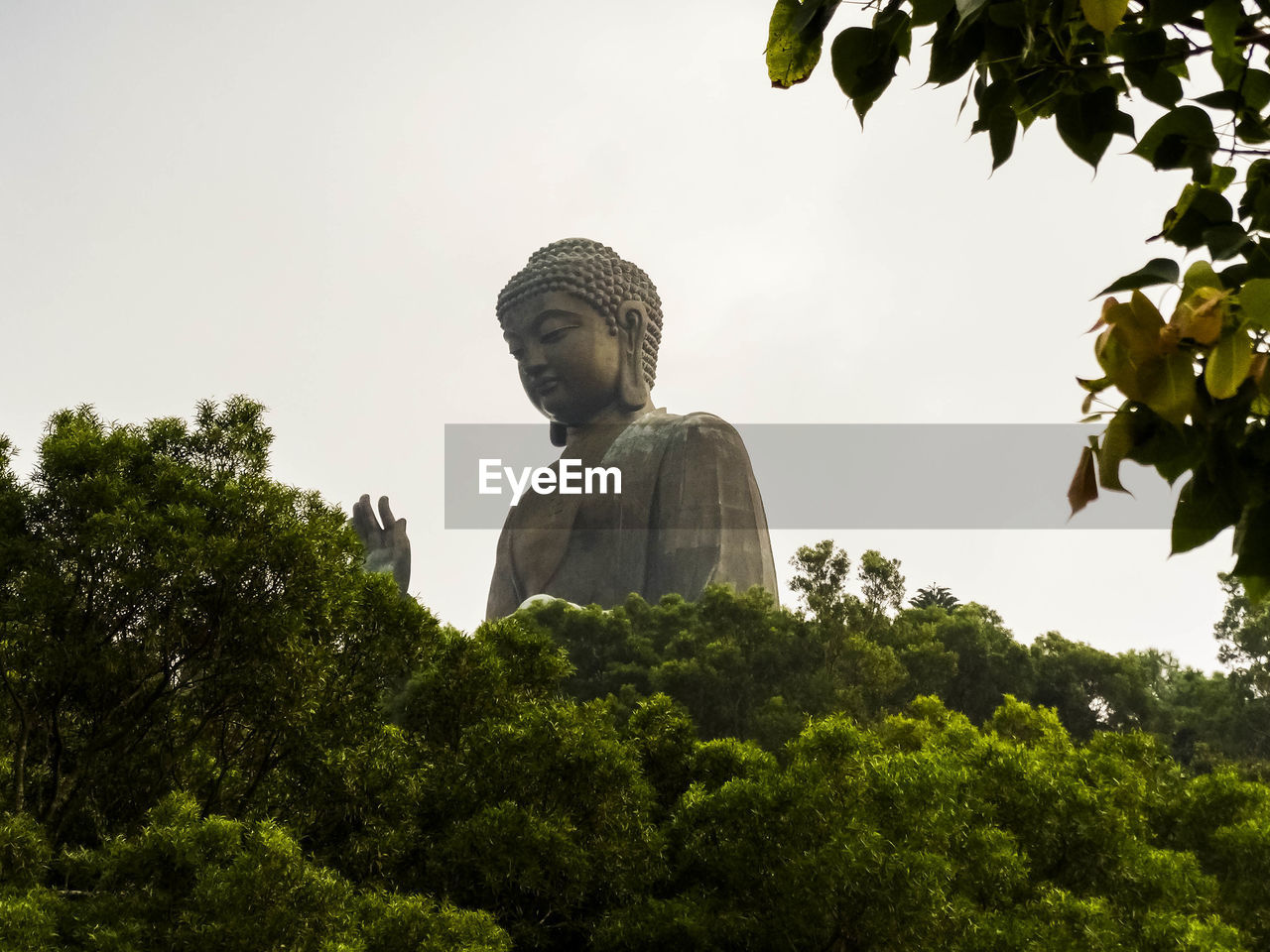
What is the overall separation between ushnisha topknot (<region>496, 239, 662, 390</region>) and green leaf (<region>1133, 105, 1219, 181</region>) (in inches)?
735

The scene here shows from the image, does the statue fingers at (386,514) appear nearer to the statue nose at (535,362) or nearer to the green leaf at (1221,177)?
the statue nose at (535,362)

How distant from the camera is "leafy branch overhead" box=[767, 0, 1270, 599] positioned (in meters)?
0.97

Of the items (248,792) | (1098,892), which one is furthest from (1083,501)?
(1098,892)

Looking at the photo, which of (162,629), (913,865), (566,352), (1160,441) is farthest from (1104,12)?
(566,352)

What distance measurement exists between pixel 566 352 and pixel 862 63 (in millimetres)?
18538

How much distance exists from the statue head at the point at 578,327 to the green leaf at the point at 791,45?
18405 millimetres

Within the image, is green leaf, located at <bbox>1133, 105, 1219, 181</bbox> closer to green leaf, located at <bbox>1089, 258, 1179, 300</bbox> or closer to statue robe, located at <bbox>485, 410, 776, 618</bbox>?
green leaf, located at <bbox>1089, 258, 1179, 300</bbox>

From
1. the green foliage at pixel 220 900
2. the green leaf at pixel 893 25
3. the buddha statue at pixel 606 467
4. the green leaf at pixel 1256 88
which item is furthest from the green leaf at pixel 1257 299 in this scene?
the buddha statue at pixel 606 467

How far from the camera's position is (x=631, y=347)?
66.5 feet

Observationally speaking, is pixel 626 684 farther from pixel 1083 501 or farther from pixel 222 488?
pixel 1083 501

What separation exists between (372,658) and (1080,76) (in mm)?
7033

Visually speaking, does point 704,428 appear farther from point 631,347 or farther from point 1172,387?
point 1172,387


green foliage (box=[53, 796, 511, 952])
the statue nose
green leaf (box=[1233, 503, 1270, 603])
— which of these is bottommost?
green foliage (box=[53, 796, 511, 952])

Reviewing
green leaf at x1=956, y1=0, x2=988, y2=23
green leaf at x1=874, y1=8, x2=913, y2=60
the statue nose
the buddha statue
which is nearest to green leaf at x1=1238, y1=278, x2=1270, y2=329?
green leaf at x1=956, y1=0, x2=988, y2=23
